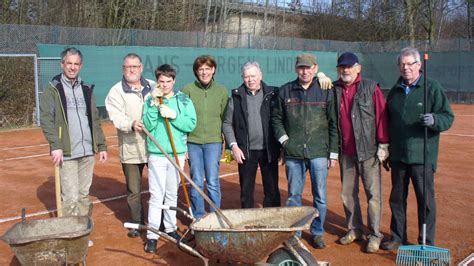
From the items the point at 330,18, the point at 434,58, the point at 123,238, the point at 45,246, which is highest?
the point at 330,18

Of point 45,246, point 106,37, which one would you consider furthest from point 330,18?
point 45,246

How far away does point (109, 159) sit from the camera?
10.5 metres

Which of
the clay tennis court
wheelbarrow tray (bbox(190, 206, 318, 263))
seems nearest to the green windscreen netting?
the clay tennis court

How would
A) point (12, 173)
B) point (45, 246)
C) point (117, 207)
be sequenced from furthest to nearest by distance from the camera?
1. point (12, 173)
2. point (117, 207)
3. point (45, 246)

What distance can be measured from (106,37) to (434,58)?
13.9m

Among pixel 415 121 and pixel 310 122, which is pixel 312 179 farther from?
pixel 415 121

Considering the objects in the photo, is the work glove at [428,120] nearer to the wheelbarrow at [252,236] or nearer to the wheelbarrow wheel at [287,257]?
the wheelbarrow at [252,236]

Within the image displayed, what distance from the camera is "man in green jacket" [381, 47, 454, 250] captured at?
4.75 metres

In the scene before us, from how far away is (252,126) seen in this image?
17.9 feet

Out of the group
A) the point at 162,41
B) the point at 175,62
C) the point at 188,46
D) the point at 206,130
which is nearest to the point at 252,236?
the point at 206,130

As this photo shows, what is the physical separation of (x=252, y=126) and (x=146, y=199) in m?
2.51

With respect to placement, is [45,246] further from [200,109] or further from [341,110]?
[341,110]

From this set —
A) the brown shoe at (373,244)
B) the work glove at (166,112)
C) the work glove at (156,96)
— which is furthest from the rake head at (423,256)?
the work glove at (156,96)

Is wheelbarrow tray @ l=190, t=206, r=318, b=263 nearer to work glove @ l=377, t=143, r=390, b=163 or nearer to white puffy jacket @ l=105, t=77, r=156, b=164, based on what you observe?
work glove @ l=377, t=143, r=390, b=163
